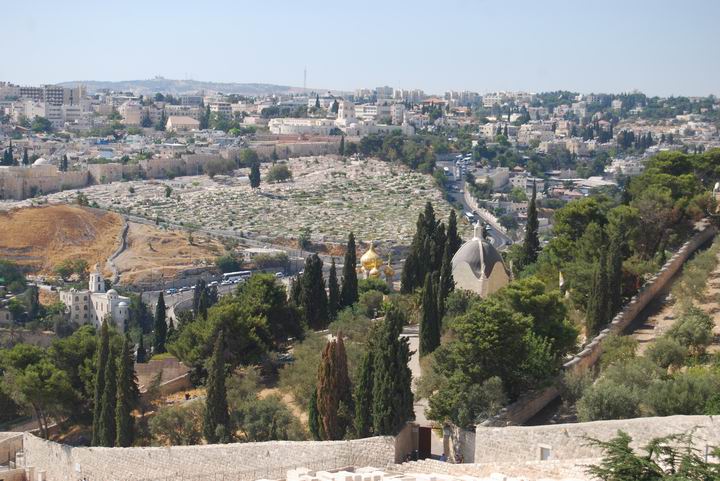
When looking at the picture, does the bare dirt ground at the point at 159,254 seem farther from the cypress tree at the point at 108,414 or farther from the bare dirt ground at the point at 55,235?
the cypress tree at the point at 108,414

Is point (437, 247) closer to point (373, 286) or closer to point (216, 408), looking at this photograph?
point (373, 286)

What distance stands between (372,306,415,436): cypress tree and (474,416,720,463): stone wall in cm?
188

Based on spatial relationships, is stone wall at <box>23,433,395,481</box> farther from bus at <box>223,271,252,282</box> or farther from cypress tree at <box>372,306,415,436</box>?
bus at <box>223,271,252,282</box>

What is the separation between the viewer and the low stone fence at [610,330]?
2203 centimetres

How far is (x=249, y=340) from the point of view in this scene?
29.7 meters

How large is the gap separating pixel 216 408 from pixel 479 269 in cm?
1142

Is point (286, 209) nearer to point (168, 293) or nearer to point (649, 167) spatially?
point (168, 293)

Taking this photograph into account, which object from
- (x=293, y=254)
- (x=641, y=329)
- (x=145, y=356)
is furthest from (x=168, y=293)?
(x=641, y=329)

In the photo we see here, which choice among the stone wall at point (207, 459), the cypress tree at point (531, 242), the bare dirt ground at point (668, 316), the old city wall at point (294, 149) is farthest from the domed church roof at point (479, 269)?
the old city wall at point (294, 149)

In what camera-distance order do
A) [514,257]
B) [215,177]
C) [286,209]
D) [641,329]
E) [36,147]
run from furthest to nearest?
1. [36,147]
2. [215,177]
3. [286,209]
4. [514,257]
5. [641,329]

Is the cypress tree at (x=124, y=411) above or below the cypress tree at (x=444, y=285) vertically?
below

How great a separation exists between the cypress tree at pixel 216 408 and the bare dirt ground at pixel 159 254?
55.2m

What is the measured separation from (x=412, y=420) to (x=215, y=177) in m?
95.0

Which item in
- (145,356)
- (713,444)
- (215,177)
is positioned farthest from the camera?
(215,177)
